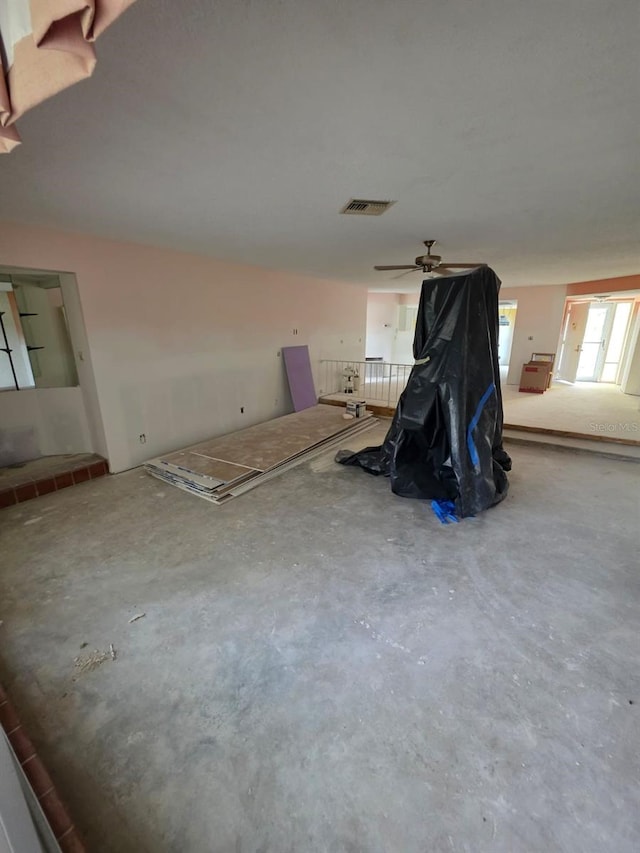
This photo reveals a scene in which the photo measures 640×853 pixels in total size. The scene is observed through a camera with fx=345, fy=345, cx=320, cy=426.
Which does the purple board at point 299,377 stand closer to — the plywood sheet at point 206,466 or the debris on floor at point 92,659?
the plywood sheet at point 206,466

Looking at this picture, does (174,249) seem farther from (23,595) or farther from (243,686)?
(243,686)

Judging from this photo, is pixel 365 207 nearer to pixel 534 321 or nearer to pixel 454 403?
pixel 454 403

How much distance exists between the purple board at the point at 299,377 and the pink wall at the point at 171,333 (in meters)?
0.15

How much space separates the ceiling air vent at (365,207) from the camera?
2484 mm

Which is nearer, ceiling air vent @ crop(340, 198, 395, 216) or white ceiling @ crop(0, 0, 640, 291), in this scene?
white ceiling @ crop(0, 0, 640, 291)

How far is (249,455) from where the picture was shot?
3967mm

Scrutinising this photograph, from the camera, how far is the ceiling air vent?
2484mm

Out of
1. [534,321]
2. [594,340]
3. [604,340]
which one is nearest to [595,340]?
[594,340]

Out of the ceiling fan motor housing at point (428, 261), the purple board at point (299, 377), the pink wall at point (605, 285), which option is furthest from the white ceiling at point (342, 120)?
the pink wall at point (605, 285)

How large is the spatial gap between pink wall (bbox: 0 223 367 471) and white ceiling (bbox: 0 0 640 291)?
52 cm

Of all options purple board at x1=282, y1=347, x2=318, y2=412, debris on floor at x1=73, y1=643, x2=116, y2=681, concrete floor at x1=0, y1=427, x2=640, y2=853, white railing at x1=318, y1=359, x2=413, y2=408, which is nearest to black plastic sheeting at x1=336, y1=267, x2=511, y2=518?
concrete floor at x1=0, y1=427, x2=640, y2=853

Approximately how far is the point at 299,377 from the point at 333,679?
500 centimetres

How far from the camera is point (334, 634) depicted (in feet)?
5.90

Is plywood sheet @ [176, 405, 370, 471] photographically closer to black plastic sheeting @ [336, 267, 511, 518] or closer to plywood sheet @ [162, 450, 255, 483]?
plywood sheet @ [162, 450, 255, 483]
